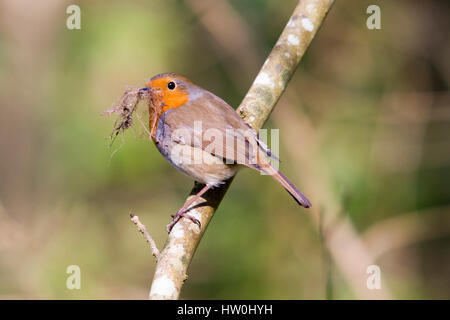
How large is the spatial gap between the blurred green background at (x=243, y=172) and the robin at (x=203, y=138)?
1478mm

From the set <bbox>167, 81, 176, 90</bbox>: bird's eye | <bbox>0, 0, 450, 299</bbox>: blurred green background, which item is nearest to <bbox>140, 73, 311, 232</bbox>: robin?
<bbox>167, 81, 176, 90</bbox>: bird's eye

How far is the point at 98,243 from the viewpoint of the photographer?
5051mm

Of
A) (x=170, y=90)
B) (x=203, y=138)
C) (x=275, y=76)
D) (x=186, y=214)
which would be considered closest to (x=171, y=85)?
(x=170, y=90)

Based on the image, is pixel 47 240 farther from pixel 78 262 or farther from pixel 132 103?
pixel 132 103

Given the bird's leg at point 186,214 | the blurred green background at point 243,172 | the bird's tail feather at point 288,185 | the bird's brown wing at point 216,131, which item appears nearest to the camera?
→ the bird's leg at point 186,214

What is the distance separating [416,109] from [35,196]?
385cm

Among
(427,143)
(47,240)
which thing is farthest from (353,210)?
(47,240)

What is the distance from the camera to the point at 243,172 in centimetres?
548

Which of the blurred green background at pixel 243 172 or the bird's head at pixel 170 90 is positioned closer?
the bird's head at pixel 170 90

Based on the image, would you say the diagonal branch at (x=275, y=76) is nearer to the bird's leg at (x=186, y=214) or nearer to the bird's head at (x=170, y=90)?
the bird's leg at (x=186, y=214)

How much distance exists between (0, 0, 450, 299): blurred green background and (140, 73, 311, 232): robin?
1478 mm

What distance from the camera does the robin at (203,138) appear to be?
11.0 feet

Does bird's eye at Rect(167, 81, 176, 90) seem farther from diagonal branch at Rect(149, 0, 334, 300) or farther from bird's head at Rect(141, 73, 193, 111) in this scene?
diagonal branch at Rect(149, 0, 334, 300)

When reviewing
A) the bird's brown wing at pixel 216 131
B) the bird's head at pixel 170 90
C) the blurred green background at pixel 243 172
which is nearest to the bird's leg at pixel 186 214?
the bird's brown wing at pixel 216 131
